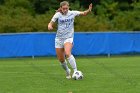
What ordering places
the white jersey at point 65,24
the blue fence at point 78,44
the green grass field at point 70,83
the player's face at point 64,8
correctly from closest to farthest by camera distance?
the green grass field at point 70,83, the player's face at point 64,8, the white jersey at point 65,24, the blue fence at point 78,44

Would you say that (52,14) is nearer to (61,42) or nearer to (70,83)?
(61,42)

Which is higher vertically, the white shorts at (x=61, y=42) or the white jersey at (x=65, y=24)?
the white jersey at (x=65, y=24)

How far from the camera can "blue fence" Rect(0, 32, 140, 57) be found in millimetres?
26406

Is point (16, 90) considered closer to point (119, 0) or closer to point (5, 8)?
point (5, 8)

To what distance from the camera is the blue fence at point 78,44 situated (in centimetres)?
2641

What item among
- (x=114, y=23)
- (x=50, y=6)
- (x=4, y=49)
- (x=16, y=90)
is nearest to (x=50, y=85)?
(x=16, y=90)

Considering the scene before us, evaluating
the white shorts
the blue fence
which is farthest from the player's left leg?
the blue fence

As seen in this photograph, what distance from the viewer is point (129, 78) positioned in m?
13.8

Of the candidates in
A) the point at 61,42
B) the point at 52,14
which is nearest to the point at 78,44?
the point at 52,14

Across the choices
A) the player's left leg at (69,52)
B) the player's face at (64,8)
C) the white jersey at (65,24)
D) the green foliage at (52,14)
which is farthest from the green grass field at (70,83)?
the green foliage at (52,14)

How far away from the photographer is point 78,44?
27.0m

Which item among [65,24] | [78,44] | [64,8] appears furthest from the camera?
[78,44]

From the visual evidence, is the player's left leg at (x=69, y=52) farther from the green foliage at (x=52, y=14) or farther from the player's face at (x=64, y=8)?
the green foliage at (x=52, y=14)

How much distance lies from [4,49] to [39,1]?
1941 cm
